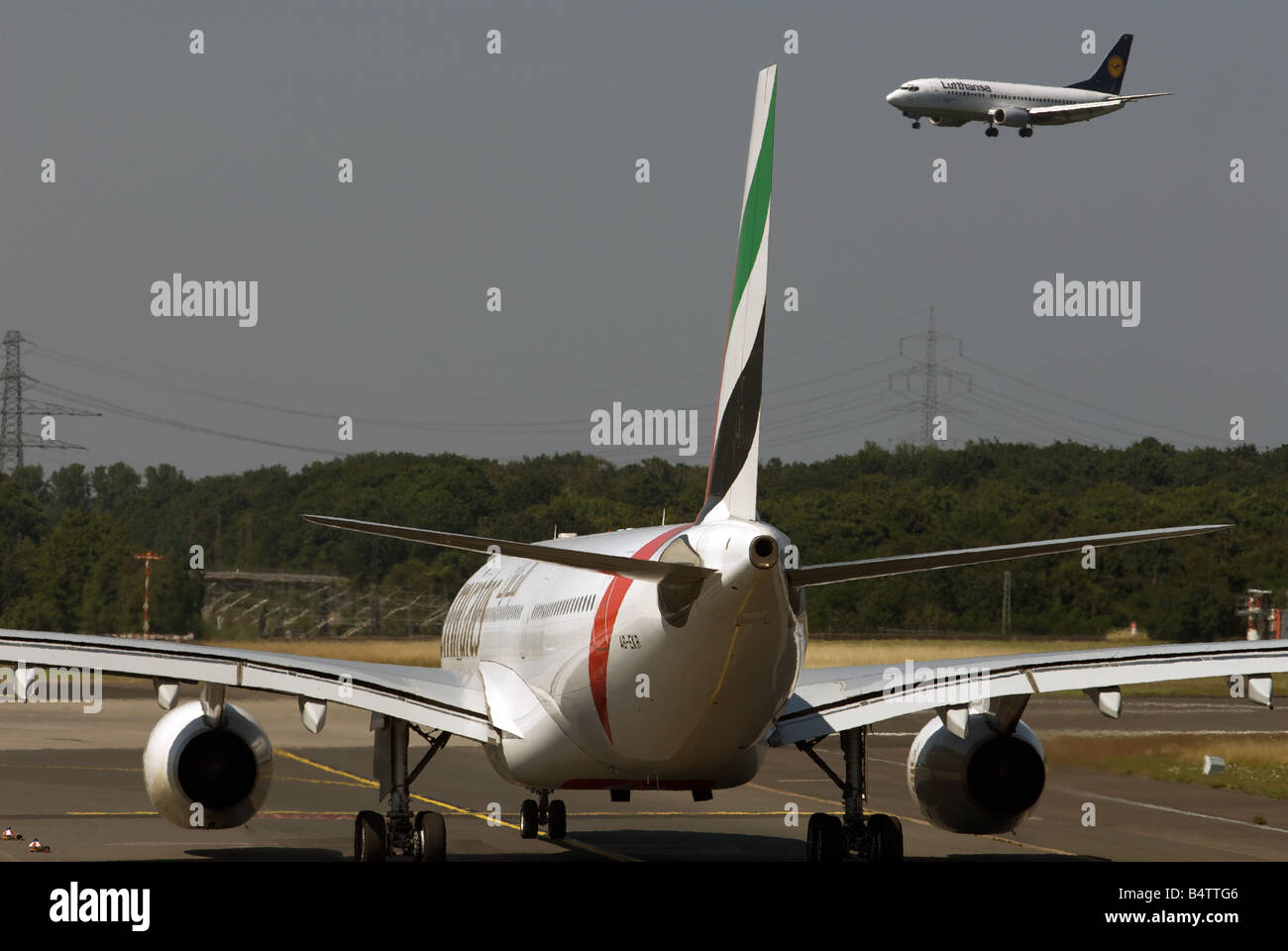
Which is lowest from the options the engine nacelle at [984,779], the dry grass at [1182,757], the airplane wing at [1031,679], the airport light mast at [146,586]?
the dry grass at [1182,757]

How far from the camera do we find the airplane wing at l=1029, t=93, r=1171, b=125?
3061 inches

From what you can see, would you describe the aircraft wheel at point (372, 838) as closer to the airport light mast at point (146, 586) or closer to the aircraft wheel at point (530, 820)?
the aircraft wheel at point (530, 820)

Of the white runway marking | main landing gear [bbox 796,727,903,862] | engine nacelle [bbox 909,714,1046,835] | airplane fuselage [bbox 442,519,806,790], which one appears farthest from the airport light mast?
engine nacelle [bbox 909,714,1046,835]

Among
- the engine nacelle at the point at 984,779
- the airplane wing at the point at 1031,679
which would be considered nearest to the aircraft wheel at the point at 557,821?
the airplane wing at the point at 1031,679

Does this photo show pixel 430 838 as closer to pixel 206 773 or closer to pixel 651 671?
pixel 206 773

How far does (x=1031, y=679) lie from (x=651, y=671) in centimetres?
462

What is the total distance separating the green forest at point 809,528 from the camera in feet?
242

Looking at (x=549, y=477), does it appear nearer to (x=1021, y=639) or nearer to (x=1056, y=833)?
(x=1021, y=639)

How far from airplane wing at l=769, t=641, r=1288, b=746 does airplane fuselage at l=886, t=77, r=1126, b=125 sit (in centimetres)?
6063

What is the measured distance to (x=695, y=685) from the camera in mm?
16500

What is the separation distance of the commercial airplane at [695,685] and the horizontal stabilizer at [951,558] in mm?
46

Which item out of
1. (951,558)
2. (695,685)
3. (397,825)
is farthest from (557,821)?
(951,558)

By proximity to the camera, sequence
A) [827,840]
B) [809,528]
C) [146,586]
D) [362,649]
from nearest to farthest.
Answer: [827,840] < [362,649] < [146,586] < [809,528]

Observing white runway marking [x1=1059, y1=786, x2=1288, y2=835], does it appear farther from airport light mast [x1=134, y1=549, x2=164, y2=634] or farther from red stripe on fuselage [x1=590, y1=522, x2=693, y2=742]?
airport light mast [x1=134, y1=549, x2=164, y2=634]
